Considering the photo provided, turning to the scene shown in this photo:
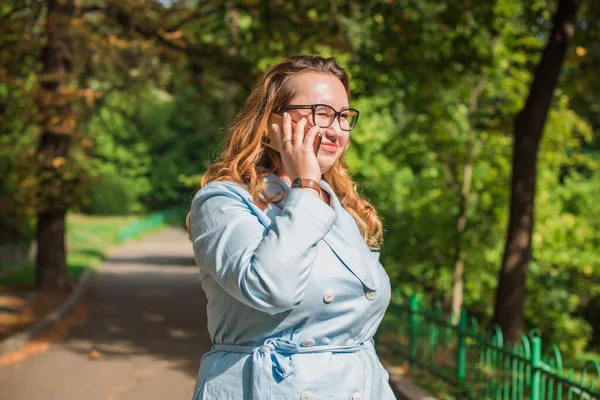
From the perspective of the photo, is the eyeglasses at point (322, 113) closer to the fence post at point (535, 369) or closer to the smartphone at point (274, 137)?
the smartphone at point (274, 137)

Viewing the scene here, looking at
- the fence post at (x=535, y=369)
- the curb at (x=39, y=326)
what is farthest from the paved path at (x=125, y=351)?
the fence post at (x=535, y=369)

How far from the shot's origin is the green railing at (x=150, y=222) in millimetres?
38812

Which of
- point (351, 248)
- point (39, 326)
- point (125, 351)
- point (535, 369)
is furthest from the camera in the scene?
point (39, 326)

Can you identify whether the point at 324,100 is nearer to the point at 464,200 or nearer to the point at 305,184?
the point at 305,184

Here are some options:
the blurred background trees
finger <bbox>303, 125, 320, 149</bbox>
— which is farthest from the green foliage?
finger <bbox>303, 125, 320, 149</bbox>

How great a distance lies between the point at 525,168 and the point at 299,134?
296 inches

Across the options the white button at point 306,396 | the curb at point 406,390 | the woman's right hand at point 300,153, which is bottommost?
the curb at point 406,390

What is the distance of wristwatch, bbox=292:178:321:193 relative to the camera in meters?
2.38

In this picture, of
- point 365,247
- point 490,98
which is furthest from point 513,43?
point 365,247

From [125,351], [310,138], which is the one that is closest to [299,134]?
[310,138]

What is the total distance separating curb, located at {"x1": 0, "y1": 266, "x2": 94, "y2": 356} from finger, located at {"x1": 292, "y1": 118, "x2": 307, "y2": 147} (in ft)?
29.9

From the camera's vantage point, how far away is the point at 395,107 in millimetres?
15766

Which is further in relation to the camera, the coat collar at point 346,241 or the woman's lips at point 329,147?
the woman's lips at point 329,147

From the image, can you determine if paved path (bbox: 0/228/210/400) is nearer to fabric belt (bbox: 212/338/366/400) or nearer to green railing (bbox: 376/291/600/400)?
green railing (bbox: 376/291/600/400)
